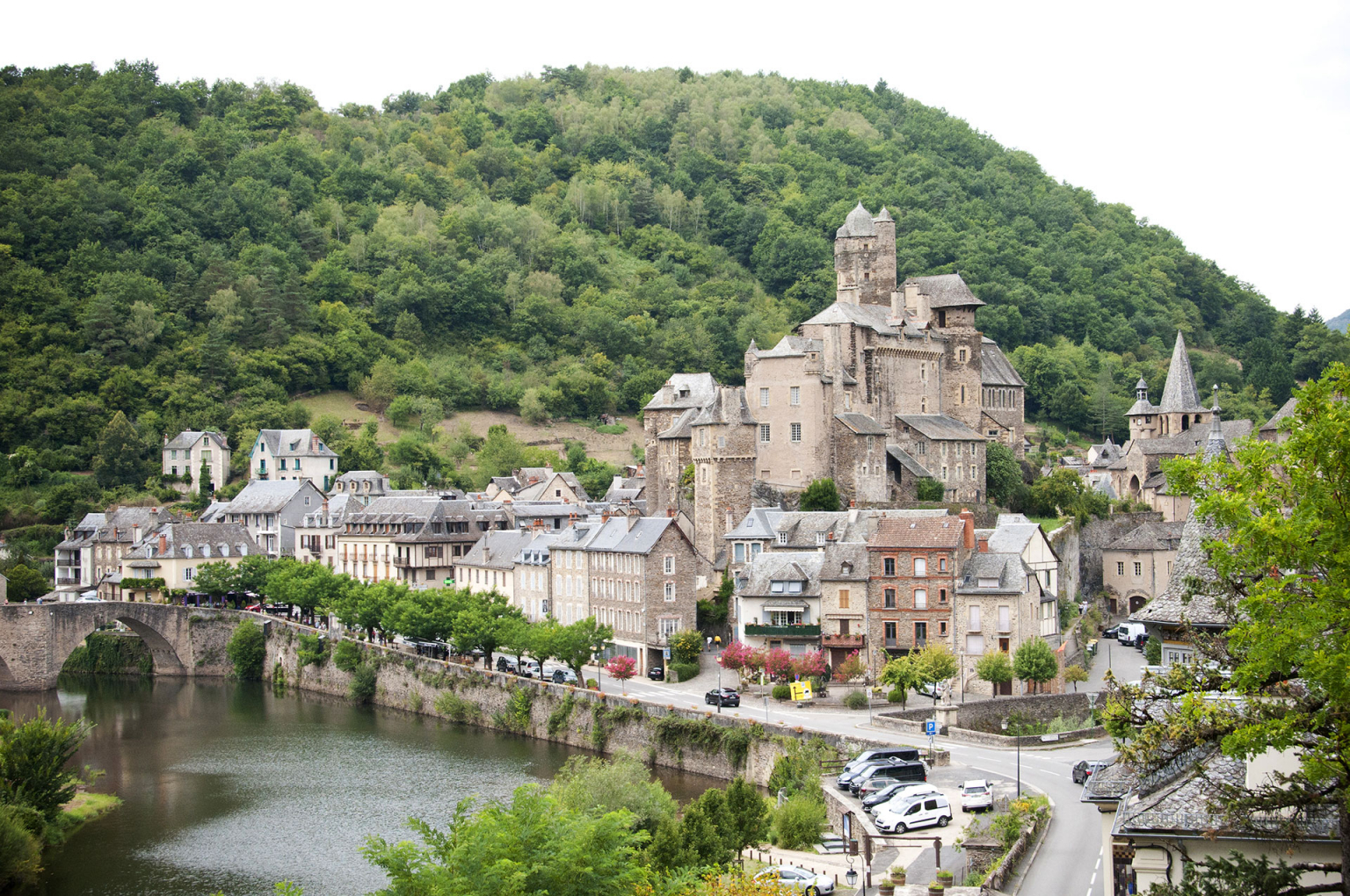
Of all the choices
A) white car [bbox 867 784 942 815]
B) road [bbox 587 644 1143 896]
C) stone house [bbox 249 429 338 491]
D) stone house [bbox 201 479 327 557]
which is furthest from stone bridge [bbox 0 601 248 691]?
white car [bbox 867 784 942 815]

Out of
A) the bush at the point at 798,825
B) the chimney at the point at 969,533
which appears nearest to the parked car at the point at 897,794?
the bush at the point at 798,825

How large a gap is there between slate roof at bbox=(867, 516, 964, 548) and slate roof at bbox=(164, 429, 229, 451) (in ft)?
224

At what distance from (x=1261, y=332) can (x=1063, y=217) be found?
26749 millimetres

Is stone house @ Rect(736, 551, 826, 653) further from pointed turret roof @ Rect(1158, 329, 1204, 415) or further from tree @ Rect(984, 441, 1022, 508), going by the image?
pointed turret roof @ Rect(1158, 329, 1204, 415)

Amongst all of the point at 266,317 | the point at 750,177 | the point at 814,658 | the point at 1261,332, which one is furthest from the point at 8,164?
the point at 1261,332

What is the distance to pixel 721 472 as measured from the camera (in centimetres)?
7525

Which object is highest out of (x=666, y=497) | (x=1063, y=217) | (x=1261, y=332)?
(x=1063, y=217)

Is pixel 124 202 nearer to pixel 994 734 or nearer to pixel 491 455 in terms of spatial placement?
pixel 491 455

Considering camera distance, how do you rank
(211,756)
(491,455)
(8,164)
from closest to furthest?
(211,756), (491,455), (8,164)

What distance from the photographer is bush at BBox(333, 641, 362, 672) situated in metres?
73.6

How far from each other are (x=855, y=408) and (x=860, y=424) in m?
3.16

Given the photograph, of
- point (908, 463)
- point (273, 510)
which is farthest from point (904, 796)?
point (273, 510)

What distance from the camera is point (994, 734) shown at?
5019cm

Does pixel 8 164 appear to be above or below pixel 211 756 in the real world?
above
